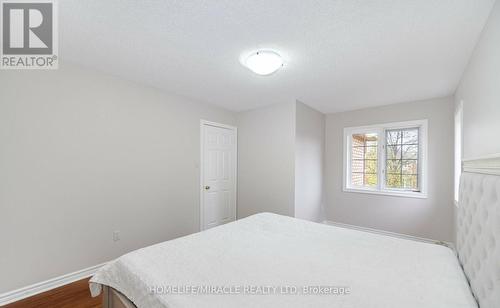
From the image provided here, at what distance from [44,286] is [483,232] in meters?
3.40

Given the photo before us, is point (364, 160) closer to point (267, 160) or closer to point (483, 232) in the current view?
point (267, 160)

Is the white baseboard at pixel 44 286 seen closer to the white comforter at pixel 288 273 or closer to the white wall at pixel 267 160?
the white comforter at pixel 288 273

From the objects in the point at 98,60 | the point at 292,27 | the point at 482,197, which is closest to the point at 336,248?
the point at 482,197

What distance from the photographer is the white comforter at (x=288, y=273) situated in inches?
40.9

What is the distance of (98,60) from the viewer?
85.3 inches

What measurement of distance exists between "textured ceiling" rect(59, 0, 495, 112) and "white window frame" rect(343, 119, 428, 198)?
779mm

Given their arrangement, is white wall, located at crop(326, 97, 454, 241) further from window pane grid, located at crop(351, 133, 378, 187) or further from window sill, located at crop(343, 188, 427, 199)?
window pane grid, located at crop(351, 133, 378, 187)

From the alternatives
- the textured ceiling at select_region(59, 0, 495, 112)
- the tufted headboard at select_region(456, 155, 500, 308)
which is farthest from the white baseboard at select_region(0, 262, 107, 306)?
the tufted headboard at select_region(456, 155, 500, 308)

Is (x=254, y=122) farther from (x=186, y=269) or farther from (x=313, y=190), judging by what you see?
(x=186, y=269)

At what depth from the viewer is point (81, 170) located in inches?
89.4

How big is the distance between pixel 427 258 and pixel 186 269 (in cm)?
162

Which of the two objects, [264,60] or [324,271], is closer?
[324,271]

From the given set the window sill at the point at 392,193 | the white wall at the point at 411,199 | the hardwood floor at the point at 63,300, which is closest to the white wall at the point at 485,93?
the white wall at the point at 411,199

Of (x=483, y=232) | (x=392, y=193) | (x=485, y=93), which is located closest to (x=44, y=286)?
(x=483, y=232)
